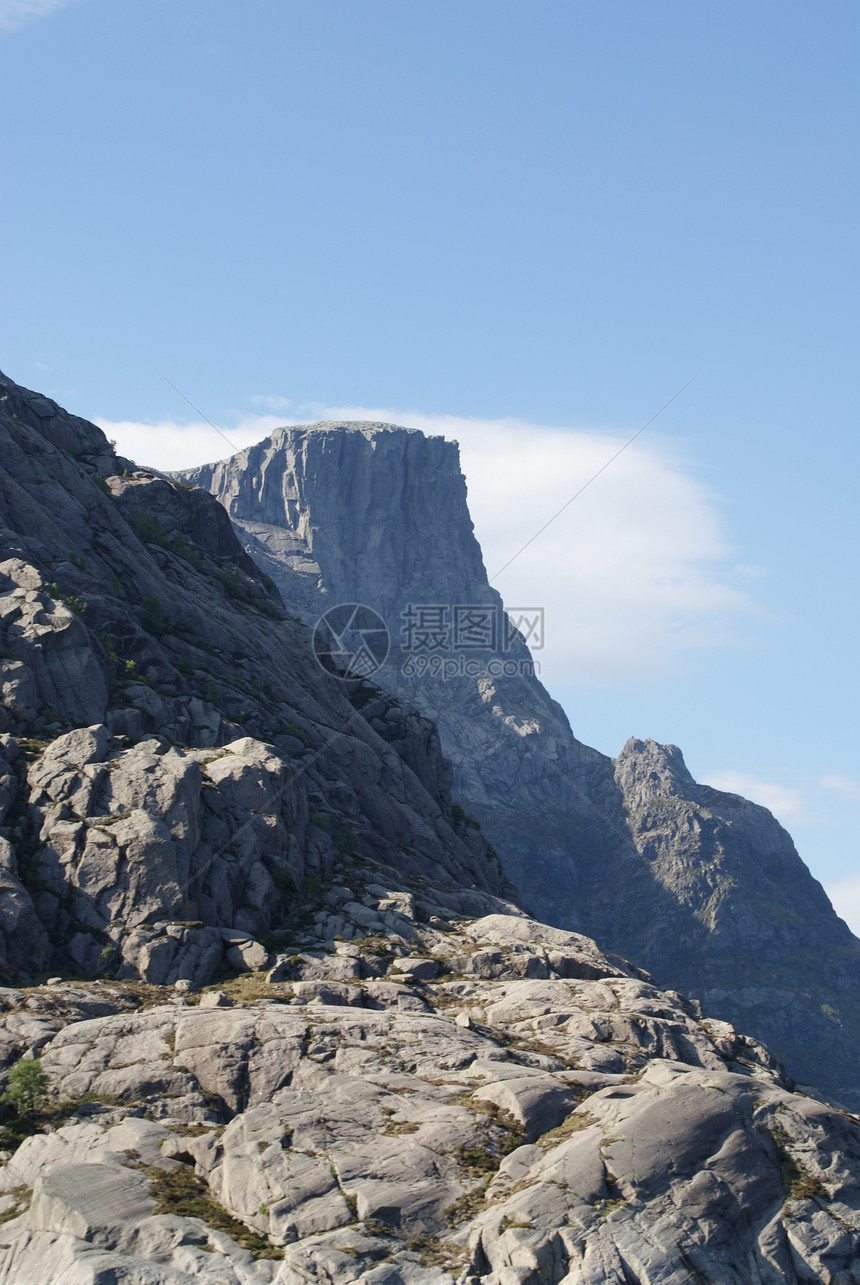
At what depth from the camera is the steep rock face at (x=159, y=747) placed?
6694cm

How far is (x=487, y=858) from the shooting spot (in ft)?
394

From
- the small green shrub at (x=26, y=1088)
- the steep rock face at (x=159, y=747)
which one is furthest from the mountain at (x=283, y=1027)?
the steep rock face at (x=159, y=747)

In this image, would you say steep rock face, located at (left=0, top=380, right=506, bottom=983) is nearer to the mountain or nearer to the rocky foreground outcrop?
the mountain

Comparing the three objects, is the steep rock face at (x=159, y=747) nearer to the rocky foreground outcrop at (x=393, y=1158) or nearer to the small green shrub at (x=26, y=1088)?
the rocky foreground outcrop at (x=393, y=1158)

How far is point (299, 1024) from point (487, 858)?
68621 mm

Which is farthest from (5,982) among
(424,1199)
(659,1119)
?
(659,1119)

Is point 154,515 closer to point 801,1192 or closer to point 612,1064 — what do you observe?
point 612,1064

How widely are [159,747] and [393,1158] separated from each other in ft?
133

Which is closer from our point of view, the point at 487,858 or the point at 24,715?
the point at 24,715

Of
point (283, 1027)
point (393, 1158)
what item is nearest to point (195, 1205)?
point (393, 1158)

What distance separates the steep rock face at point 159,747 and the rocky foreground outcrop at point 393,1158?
30.1ft

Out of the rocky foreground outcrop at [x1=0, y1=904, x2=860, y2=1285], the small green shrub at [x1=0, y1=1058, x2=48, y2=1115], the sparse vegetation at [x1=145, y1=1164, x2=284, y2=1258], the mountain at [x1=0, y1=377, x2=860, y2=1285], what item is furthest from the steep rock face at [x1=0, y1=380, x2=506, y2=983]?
the sparse vegetation at [x1=145, y1=1164, x2=284, y2=1258]

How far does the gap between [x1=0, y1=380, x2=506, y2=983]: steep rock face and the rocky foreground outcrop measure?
9171 millimetres

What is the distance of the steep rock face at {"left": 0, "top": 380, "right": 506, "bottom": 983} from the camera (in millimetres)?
66938
